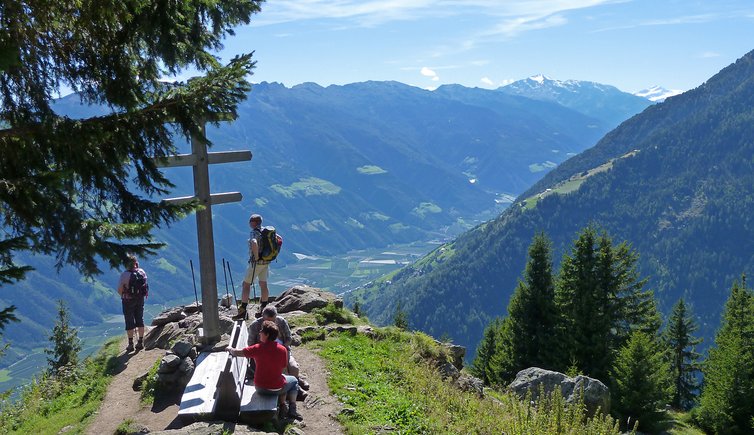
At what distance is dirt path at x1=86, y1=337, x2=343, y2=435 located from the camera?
11.0m

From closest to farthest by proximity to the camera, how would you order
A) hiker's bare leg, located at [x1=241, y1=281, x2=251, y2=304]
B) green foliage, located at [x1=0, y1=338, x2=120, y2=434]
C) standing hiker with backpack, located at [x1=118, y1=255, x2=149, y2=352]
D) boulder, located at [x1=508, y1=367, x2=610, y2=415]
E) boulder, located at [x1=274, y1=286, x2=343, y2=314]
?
green foliage, located at [x1=0, y1=338, x2=120, y2=434] → hiker's bare leg, located at [x1=241, y1=281, x2=251, y2=304] → standing hiker with backpack, located at [x1=118, y1=255, x2=149, y2=352] → boulder, located at [x1=508, y1=367, x2=610, y2=415] → boulder, located at [x1=274, y1=286, x2=343, y2=314]

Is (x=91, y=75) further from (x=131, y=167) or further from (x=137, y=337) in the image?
(x=137, y=337)

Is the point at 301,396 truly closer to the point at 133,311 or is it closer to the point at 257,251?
the point at 257,251

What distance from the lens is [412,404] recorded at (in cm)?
1187

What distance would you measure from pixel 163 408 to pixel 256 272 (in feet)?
14.5

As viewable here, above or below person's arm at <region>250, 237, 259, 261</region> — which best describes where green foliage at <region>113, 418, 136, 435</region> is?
A: below

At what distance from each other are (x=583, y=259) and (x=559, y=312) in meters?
3.71

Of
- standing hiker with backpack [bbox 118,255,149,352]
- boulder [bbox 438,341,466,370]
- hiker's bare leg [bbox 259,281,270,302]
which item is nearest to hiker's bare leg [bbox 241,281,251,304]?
hiker's bare leg [bbox 259,281,270,302]

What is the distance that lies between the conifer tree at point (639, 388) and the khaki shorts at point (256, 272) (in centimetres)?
2054

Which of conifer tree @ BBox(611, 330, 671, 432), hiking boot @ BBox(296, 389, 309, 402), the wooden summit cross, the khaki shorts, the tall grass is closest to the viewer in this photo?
the tall grass

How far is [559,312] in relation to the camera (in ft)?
117

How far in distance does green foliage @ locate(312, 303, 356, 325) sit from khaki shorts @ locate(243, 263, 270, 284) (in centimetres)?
348

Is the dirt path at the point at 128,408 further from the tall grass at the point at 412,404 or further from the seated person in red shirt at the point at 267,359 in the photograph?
the tall grass at the point at 412,404

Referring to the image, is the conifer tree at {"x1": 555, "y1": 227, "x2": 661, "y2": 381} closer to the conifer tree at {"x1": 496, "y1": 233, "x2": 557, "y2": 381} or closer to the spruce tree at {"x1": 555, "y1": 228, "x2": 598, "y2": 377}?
the spruce tree at {"x1": 555, "y1": 228, "x2": 598, "y2": 377}
